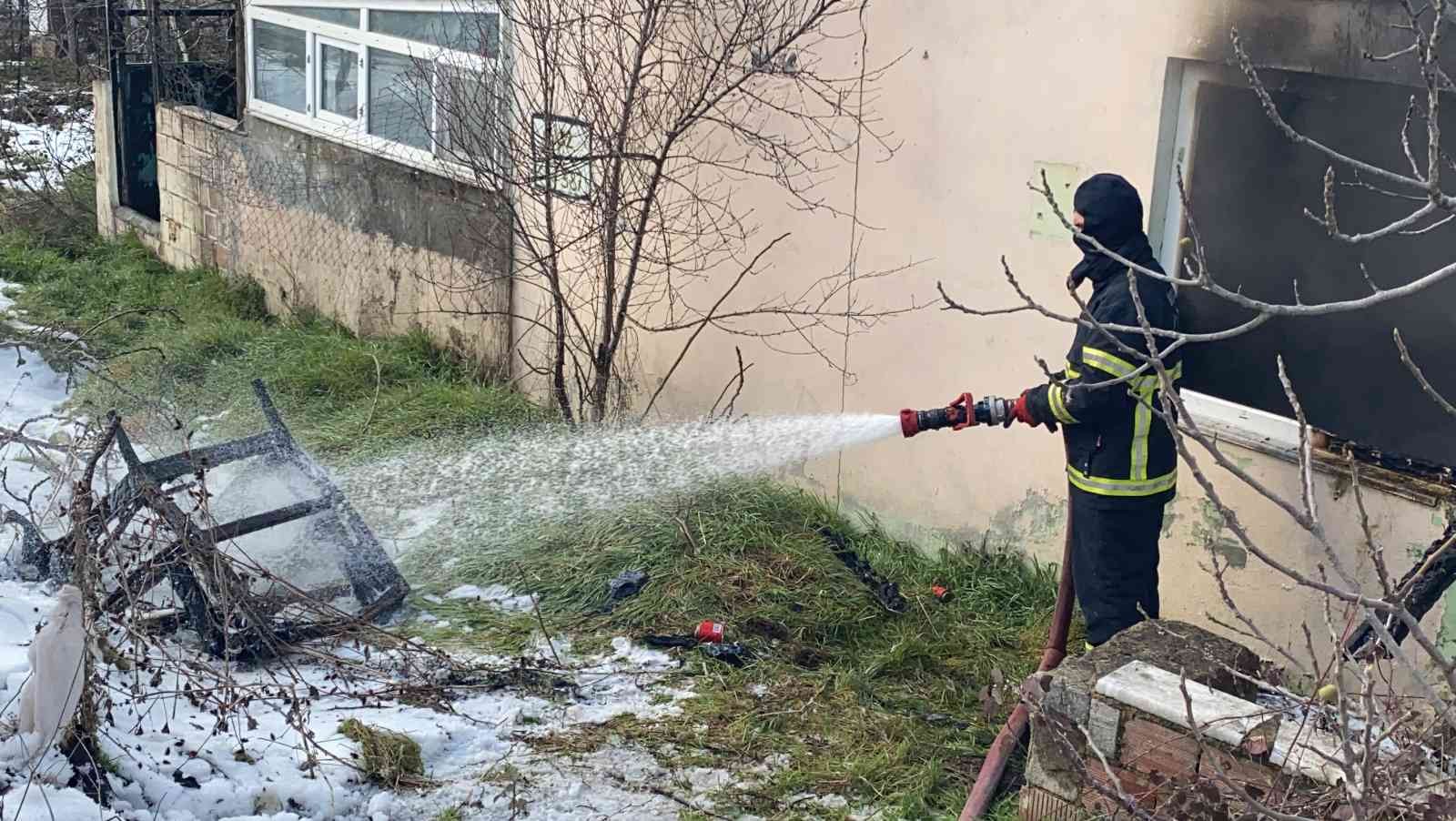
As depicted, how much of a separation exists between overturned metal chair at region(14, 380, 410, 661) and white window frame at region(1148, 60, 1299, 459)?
10.4 ft

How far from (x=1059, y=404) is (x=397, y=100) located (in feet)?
19.3

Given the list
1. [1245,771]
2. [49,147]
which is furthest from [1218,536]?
[49,147]

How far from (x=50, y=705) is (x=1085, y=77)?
4106 mm

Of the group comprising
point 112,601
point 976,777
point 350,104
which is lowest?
point 976,777

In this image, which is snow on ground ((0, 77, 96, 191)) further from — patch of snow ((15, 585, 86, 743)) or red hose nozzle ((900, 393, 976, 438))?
red hose nozzle ((900, 393, 976, 438))

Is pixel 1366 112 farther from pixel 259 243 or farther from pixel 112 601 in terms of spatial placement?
pixel 259 243

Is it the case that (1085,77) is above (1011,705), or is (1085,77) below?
above

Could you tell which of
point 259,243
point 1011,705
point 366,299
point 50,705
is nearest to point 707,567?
point 1011,705

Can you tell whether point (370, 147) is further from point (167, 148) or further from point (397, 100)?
point (167, 148)

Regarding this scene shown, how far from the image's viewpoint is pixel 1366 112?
468 cm

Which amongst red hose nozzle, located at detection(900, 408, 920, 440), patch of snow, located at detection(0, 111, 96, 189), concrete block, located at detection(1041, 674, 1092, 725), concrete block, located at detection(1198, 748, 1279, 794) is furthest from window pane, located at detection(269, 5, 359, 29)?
concrete block, located at detection(1198, 748, 1279, 794)

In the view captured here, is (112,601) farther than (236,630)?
No

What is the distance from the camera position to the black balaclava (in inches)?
179

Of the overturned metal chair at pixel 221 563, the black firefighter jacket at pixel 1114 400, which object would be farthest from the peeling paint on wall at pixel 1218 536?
the overturned metal chair at pixel 221 563
